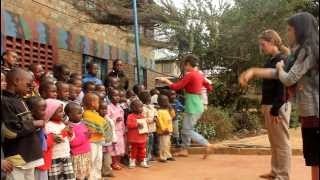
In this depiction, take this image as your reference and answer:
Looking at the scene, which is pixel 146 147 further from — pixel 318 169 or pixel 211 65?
pixel 211 65

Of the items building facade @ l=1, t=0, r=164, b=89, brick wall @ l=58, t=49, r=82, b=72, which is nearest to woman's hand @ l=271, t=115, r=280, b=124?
building facade @ l=1, t=0, r=164, b=89

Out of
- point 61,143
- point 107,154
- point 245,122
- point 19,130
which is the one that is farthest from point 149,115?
point 245,122

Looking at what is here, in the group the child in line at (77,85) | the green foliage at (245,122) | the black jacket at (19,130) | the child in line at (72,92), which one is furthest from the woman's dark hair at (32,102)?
the green foliage at (245,122)

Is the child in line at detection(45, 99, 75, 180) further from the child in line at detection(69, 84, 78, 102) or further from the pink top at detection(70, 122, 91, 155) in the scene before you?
the child in line at detection(69, 84, 78, 102)

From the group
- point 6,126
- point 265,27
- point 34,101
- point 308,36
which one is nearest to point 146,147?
point 34,101

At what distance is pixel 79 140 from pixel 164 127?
288 cm

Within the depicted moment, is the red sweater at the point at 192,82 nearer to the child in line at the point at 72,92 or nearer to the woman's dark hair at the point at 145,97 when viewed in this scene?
the woman's dark hair at the point at 145,97

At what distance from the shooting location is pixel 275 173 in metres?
6.46

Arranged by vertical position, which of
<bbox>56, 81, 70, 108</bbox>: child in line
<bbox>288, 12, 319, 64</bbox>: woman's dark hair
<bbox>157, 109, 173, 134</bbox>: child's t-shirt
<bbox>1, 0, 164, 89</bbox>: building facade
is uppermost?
<bbox>1, 0, 164, 89</bbox>: building facade

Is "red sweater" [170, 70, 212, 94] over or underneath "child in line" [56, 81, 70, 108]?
over

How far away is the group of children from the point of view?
5562 mm

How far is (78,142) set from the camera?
20.0ft

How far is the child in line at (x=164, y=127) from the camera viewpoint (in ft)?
28.9

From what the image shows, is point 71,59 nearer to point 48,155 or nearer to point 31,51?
point 31,51
